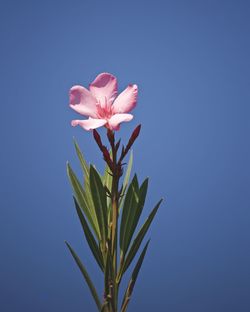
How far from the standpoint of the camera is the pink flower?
31.3 inches

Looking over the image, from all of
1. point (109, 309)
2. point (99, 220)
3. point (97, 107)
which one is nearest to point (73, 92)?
point (97, 107)

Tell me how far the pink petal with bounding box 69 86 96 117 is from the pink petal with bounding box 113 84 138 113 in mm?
51

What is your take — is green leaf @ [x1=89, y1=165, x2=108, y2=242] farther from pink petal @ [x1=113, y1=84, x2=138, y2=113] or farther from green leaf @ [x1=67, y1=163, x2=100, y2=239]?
pink petal @ [x1=113, y1=84, x2=138, y2=113]

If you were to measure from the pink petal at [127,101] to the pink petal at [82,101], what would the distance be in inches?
2.0

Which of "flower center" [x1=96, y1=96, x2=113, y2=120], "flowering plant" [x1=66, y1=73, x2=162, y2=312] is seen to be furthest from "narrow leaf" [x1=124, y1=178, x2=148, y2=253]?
"flower center" [x1=96, y1=96, x2=113, y2=120]

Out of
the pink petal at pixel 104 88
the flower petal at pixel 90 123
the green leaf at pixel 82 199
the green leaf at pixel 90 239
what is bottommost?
the green leaf at pixel 90 239

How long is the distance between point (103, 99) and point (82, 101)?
44 mm

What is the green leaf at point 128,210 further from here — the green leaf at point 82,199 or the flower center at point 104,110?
the flower center at point 104,110

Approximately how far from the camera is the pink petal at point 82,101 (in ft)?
2.66

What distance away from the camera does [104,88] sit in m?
0.82

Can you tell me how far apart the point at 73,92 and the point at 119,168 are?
186 mm

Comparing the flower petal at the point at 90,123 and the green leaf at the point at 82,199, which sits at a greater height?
the flower petal at the point at 90,123

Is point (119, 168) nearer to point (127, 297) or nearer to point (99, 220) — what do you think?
point (99, 220)

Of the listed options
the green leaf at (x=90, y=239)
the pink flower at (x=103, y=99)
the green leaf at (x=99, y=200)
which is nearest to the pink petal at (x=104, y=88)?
the pink flower at (x=103, y=99)
